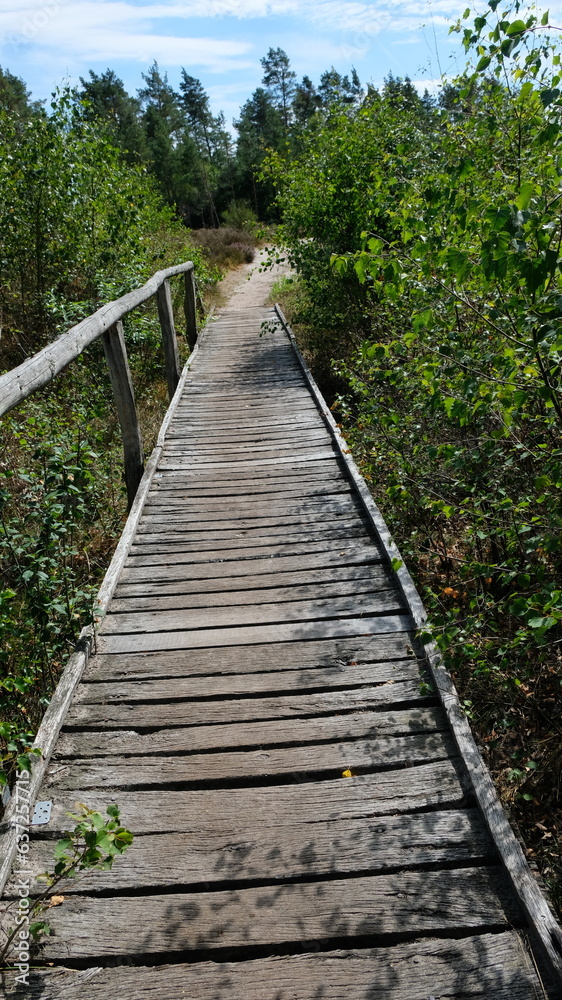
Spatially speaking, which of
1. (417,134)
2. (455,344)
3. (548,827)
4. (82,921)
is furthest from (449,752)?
(417,134)

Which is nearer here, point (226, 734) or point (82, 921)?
point (82, 921)

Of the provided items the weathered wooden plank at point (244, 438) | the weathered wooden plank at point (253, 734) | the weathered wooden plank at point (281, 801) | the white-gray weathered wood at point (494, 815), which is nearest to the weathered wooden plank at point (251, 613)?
Answer: the white-gray weathered wood at point (494, 815)

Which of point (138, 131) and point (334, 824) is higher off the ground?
point (138, 131)

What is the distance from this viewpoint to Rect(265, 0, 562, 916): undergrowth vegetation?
80.7 inches

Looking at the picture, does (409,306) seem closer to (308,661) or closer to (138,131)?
(308,661)

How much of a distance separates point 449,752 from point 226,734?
898 millimetres

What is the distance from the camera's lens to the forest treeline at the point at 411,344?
2342 millimetres

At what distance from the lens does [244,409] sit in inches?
287

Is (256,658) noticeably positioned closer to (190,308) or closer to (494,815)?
(494,815)

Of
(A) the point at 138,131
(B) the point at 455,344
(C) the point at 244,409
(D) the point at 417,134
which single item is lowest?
(C) the point at 244,409

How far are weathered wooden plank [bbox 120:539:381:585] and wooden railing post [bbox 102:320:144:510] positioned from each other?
1215mm

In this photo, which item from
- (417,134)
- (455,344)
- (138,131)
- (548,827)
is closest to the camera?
(548,827)

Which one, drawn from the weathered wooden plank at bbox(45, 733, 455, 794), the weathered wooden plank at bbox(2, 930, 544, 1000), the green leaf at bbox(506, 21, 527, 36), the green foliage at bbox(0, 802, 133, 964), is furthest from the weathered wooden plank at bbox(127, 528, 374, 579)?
the green leaf at bbox(506, 21, 527, 36)

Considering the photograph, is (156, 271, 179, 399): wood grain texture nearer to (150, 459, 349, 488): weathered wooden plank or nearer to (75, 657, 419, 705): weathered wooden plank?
(150, 459, 349, 488): weathered wooden plank
